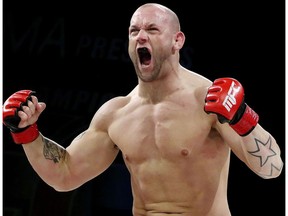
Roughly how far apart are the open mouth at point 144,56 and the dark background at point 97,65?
3.02 feet

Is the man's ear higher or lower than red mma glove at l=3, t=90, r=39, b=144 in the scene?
higher

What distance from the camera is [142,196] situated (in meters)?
1.85

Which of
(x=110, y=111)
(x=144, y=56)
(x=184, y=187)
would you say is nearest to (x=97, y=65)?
(x=110, y=111)

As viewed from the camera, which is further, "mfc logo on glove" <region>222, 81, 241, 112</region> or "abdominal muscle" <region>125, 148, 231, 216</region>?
"abdominal muscle" <region>125, 148, 231, 216</region>

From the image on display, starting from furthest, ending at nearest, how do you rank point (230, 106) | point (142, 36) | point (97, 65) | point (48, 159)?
point (97, 65), point (48, 159), point (142, 36), point (230, 106)

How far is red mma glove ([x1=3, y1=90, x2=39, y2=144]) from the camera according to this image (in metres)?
1.79

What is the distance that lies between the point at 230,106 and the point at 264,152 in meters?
0.16

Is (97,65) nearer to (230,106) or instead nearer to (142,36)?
(142,36)

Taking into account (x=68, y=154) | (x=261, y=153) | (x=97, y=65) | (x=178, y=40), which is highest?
(x=178, y=40)

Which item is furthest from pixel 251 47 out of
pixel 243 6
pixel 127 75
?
pixel 127 75

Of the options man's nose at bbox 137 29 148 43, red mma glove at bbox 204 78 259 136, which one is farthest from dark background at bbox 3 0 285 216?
red mma glove at bbox 204 78 259 136

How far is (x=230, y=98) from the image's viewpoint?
62.6 inches

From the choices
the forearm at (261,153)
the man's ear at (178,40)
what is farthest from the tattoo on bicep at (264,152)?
the man's ear at (178,40)

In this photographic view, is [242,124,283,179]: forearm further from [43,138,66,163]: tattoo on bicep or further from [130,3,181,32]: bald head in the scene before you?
[43,138,66,163]: tattoo on bicep
